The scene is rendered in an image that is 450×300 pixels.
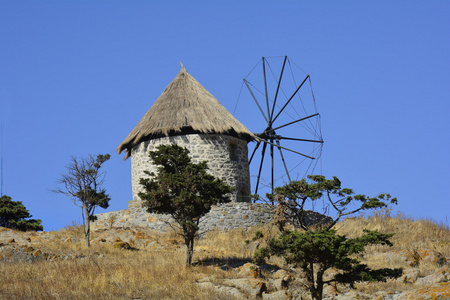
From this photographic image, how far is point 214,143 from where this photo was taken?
72.2 ft

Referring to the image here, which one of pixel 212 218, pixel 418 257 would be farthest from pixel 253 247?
pixel 418 257

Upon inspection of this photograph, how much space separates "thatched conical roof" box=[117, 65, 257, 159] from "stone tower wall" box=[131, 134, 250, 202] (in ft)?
0.91

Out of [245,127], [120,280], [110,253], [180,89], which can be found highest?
[180,89]

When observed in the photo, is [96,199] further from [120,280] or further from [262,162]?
[262,162]

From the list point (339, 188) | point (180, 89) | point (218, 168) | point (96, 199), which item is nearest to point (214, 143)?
point (218, 168)

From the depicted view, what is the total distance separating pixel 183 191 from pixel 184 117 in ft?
27.7

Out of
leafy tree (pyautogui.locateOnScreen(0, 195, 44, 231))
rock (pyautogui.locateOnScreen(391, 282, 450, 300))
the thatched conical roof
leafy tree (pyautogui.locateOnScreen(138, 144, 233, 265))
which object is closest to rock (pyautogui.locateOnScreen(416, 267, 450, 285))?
rock (pyautogui.locateOnScreen(391, 282, 450, 300))

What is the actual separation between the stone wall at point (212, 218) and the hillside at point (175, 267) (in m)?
0.59

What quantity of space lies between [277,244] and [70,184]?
8.56 m

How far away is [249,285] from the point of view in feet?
39.0

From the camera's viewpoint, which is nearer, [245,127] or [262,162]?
[245,127]

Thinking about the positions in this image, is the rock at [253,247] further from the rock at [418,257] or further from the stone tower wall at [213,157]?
the stone tower wall at [213,157]

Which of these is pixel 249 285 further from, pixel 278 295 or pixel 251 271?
pixel 251 271

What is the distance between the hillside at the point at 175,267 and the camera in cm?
1082
